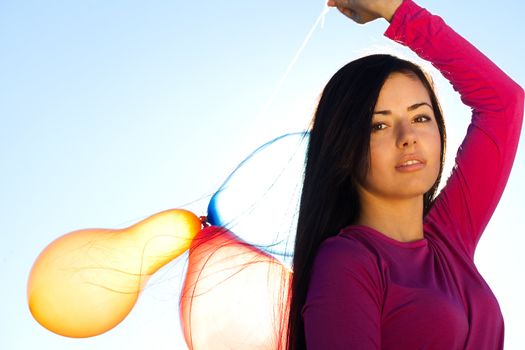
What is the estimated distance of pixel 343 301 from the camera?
2.07m

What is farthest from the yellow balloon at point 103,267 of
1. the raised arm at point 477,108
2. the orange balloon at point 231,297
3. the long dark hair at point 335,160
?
the raised arm at point 477,108

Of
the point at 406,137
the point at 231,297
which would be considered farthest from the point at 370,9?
the point at 231,297

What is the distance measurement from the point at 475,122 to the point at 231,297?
1.01 metres

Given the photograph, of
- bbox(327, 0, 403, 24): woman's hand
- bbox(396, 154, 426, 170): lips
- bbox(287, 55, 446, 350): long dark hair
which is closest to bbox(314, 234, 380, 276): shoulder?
bbox(287, 55, 446, 350): long dark hair

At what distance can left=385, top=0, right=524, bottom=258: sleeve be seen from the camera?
2.70 meters

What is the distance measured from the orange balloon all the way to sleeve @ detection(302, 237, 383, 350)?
42 centimetres

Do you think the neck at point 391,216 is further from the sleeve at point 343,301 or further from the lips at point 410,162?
the sleeve at point 343,301

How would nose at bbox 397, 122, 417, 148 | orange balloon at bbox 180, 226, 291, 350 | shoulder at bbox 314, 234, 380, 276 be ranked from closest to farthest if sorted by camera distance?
shoulder at bbox 314, 234, 380, 276 → nose at bbox 397, 122, 417, 148 → orange balloon at bbox 180, 226, 291, 350

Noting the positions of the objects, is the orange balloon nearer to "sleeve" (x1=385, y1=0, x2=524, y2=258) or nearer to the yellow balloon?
the yellow balloon

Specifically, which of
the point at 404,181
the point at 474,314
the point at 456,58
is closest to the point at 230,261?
the point at 404,181

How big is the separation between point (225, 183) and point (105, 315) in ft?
1.98

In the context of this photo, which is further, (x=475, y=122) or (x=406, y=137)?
(x=475, y=122)

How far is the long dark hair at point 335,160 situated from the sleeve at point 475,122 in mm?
209

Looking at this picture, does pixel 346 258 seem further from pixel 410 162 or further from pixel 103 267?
pixel 103 267
